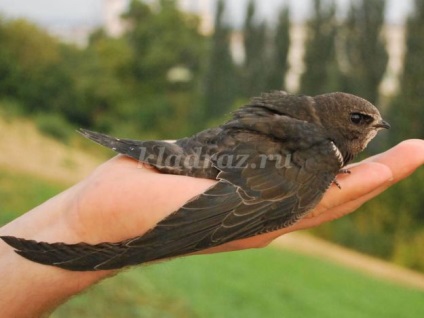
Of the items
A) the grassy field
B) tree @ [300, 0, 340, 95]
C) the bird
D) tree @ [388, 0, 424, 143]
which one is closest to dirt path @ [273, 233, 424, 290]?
the grassy field

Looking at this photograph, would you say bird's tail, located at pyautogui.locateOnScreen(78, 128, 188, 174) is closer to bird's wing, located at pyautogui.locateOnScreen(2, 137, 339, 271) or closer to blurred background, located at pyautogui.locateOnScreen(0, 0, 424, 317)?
bird's wing, located at pyautogui.locateOnScreen(2, 137, 339, 271)

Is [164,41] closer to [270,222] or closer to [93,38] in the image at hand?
[93,38]

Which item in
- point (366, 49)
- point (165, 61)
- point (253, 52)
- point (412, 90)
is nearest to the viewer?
point (412, 90)

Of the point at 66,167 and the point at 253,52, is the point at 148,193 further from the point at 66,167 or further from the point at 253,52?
the point at 253,52

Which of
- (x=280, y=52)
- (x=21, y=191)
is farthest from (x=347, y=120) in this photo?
(x=280, y=52)

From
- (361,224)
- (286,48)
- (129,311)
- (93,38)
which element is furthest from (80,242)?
(93,38)

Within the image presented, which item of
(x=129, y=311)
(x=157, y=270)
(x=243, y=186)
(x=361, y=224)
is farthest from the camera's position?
(x=361, y=224)

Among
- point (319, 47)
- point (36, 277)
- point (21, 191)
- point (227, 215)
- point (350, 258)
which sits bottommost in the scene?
point (350, 258)

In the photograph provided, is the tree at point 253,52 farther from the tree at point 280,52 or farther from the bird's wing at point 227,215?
the bird's wing at point 227,215
